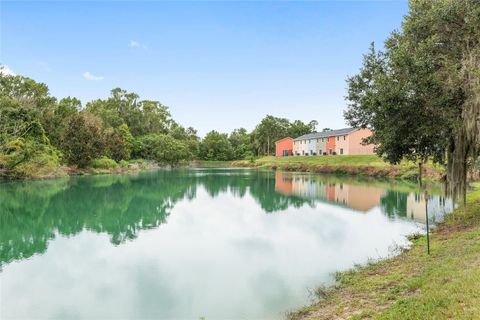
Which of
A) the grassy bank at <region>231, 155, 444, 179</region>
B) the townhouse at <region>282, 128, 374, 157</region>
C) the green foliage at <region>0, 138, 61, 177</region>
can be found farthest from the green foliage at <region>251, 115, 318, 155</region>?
the green foliage at <region>0, 138, 61, 177</region>

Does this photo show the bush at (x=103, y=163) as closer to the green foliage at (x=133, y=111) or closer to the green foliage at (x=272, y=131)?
the green foliage at (x=133, y=111)

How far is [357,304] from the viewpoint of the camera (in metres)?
6.46

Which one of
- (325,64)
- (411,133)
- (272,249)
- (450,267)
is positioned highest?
(325,64)

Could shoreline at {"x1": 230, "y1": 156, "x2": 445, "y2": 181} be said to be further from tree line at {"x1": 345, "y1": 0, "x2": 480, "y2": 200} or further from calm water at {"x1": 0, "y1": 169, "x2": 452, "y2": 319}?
tree line at {"x1": 345, "y1": 0, "x2": 480, "y2": 200}

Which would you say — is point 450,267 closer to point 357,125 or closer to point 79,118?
point 357,125

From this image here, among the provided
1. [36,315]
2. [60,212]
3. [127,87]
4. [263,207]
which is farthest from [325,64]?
[127,87]

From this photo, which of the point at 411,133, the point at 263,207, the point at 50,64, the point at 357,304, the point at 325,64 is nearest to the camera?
the point at 357,304

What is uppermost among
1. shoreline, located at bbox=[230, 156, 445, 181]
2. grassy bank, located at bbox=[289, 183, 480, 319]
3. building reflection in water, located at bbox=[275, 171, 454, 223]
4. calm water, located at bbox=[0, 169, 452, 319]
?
shoreline, located at bbox=[230, 156, 445, 181]

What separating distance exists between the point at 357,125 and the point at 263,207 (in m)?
8.64

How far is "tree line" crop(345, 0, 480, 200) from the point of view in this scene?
10820 millimetres

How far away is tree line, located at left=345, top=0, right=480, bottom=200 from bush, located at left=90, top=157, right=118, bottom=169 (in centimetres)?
5200

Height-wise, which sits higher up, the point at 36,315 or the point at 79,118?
the point at 79,118

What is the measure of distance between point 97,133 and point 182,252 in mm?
45703

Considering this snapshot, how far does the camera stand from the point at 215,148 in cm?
10206
